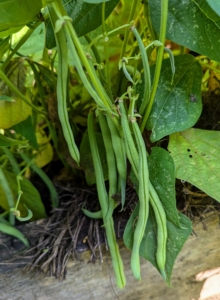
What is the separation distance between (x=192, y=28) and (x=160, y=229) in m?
0.24

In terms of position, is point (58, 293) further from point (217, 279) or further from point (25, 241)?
point (217, 279)

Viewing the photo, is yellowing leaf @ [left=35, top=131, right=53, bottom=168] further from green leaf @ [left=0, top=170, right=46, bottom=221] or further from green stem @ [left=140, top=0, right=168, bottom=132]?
green stem @ [left=140, top=0, right=168, bottom=132]

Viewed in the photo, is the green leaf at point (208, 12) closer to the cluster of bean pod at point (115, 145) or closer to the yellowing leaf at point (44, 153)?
the cluster of bean pod at point (115, 145)

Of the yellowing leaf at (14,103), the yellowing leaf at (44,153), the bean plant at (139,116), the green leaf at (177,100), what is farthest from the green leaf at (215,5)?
the yellowing leaf at (44,153)

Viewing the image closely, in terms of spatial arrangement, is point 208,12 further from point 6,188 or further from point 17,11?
point 6,188

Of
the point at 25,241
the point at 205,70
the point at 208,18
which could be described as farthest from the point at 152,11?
the point at 25,241

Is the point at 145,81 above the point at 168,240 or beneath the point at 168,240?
above

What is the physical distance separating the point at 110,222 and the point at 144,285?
0.14 m

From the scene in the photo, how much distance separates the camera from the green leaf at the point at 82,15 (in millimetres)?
405

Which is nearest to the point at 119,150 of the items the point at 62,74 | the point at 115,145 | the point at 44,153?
the point at 115,145

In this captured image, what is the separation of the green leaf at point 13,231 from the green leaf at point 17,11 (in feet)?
0.88

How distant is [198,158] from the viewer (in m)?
0.45

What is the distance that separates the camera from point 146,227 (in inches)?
16.9

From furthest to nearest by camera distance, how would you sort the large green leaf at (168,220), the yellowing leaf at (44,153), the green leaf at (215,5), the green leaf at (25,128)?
the yellowing leaf at (44,153), the green leaf at (25,128), the large green leaf at (168,220), the green leaf at (215,5)
